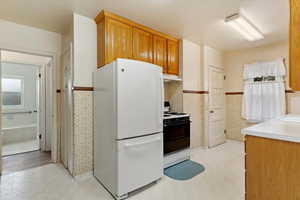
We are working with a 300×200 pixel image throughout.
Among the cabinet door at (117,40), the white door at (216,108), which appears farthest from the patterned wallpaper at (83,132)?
the white door at (216,108)

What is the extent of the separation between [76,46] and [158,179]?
7.32 feet

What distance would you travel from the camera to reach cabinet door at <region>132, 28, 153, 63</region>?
2592 millimetres

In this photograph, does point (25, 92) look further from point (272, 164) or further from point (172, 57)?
point (272, 164)

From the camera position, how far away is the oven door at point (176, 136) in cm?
263

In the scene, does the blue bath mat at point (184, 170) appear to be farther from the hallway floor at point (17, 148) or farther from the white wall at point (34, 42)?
the hallway floor at point (17, 148)

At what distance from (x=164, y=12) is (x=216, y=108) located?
2752mm

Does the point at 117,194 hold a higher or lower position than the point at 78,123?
lower

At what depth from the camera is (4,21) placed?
242cm

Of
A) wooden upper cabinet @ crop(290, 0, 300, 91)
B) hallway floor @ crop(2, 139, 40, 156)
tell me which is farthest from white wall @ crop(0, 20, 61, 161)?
wooden upper cabinet @ crop(290, 0, 300, 91)

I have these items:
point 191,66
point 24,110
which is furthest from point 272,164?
point 24,110

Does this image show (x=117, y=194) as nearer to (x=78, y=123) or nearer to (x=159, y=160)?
(x=159, y=160)

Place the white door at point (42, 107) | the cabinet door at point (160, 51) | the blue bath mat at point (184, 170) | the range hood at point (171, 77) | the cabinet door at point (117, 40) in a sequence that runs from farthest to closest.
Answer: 1. the white door at point (42, 107)
2. the range hood at point (171, 77)
3. the cabinet door at point (160, 51)
4. the blue bath mat at point (184, 170)
5. the cabinet door at point (117, 40)

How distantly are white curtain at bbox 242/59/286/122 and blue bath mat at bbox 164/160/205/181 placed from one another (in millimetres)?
2151

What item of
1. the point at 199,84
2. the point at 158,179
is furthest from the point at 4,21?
the point at 199,84
